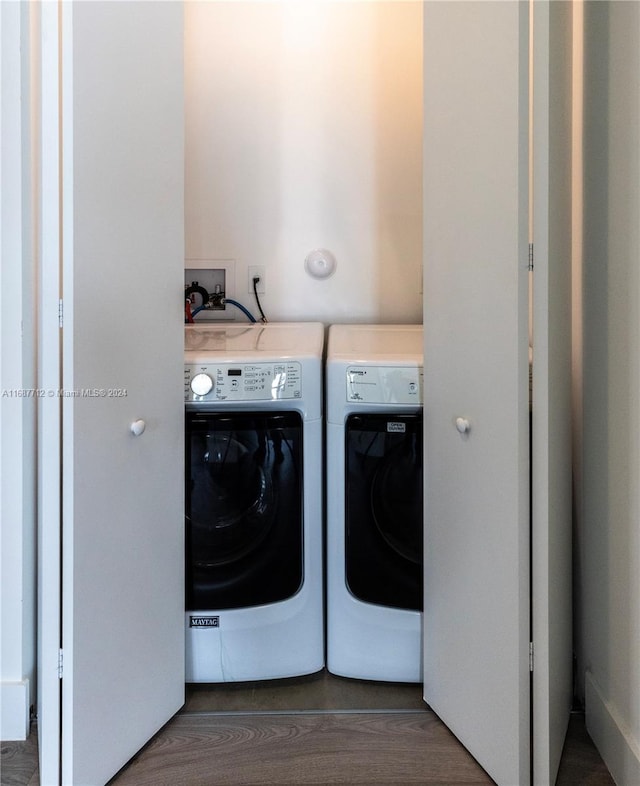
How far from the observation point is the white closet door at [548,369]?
0.98 m

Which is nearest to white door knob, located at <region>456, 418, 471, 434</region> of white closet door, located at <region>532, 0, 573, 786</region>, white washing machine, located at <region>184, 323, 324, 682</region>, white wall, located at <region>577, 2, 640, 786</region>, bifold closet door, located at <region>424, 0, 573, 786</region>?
bifold closet door, located at <region>424, 0, 573, 786</region>

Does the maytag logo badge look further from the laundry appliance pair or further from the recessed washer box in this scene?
the recessed washer box

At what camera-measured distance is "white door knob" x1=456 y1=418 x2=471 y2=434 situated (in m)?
1.14

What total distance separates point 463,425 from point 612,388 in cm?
31

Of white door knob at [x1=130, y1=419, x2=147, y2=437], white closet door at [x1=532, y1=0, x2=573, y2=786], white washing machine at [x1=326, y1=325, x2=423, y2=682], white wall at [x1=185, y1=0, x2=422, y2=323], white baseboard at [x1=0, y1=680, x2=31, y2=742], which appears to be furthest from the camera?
white wall at [x1=185, y1=0, x2=422, y2=323]

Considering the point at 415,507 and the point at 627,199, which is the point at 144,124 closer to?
the point at 627,199

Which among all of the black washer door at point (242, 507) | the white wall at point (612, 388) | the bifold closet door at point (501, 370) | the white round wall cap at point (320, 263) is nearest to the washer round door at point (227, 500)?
the black washer door at point (242, 507)

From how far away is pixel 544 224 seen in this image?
3.25ft

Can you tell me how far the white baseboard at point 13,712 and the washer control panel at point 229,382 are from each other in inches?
31.0

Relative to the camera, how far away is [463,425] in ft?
3.74

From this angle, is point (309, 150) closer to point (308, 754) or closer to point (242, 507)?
point (242, 507)

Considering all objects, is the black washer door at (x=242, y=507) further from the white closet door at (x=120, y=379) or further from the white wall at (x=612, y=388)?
the white wall at (x=612, y=388)

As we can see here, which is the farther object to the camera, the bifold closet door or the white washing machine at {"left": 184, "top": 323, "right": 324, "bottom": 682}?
the white washing machine at {"left": 184, "top": 323, "right": 324, "bottom": 682}

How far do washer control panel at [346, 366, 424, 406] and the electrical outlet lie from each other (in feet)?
2.77
